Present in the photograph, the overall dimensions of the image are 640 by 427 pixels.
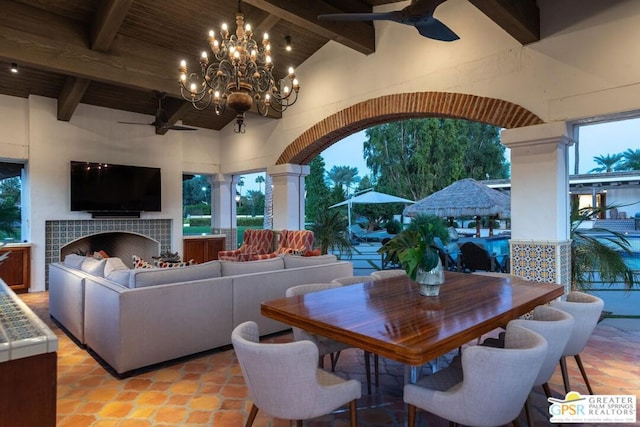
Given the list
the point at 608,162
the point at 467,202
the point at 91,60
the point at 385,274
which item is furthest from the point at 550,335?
the point at 608,162

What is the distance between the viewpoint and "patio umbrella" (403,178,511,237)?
6.73 metres

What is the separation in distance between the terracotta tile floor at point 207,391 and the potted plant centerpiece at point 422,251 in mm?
868

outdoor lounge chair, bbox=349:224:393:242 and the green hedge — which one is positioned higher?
the green hedge

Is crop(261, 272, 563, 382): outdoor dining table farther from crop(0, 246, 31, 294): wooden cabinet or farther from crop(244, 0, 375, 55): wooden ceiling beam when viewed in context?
crop(0, 246, 31, 294): wooden cabinet

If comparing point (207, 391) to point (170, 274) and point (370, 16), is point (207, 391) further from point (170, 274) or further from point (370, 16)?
point (370, 16)

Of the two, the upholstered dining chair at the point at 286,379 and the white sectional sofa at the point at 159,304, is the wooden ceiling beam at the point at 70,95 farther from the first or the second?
the upholstered dining chair at the point at 286,379

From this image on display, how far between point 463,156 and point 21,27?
12766 mm

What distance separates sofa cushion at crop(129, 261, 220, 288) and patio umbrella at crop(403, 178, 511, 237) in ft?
14.7

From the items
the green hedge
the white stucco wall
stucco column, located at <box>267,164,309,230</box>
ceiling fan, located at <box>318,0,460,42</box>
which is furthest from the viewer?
the green hedge

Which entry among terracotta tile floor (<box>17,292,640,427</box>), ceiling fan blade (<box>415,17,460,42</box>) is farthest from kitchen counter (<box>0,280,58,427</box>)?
ceiling fan blade (<box>415,17,460,42</box>)

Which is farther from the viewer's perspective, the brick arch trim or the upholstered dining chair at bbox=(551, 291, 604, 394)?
the brick arch trim

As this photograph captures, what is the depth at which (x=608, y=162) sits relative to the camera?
18969 millimetres

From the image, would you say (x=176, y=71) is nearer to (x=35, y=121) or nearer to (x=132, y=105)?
(x=132, y=105)

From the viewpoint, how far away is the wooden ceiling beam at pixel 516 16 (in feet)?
11.4
